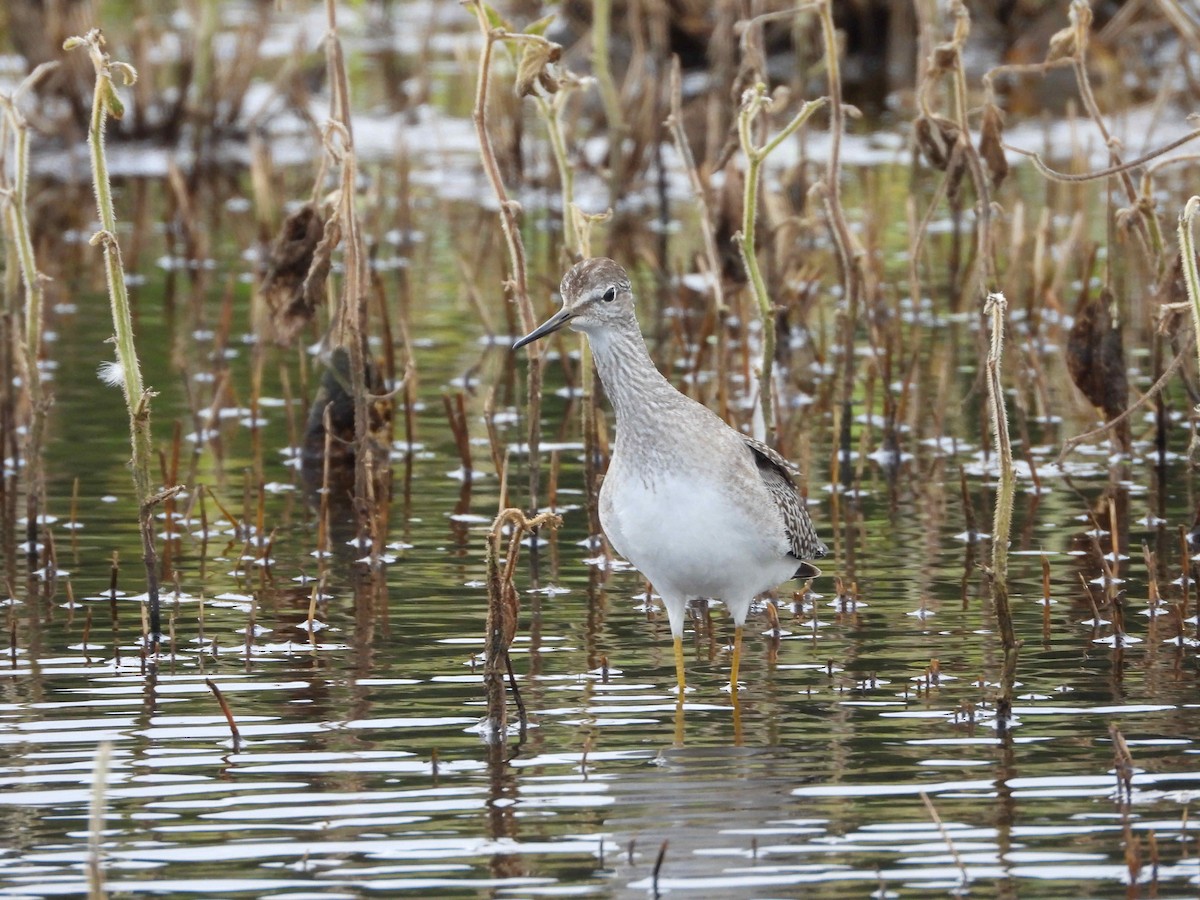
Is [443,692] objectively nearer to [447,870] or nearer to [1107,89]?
[447,870]

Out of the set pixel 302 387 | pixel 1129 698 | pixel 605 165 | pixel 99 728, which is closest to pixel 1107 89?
pixel 605 165

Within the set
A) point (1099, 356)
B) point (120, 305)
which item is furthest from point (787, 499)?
point (1099, 356)

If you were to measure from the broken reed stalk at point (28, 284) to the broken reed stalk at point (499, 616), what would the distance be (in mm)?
2449

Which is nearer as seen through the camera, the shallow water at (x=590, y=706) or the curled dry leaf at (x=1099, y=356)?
the shallow water at (x=590, y=706)

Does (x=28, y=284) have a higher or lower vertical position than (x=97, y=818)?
higher

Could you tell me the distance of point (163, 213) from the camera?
16.5m

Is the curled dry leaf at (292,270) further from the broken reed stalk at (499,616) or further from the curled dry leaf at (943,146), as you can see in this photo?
the broken reed stalk at (499,616)

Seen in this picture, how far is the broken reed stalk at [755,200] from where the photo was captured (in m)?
7.52

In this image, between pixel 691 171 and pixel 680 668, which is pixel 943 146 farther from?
pixel 680 668

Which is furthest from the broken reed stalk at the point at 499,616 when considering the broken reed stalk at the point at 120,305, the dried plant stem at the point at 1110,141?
the dried plant stem at the point at 1110,141

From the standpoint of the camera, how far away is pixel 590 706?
6.12 meters

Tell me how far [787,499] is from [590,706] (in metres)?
0.95

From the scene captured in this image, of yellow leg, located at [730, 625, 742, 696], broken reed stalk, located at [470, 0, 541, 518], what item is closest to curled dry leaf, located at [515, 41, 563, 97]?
broken reed stalk, located at [470, 0, 541, 518]

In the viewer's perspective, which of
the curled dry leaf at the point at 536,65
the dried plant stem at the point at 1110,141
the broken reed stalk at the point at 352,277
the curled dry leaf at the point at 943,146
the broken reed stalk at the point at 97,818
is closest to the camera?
the broken reed stalk at the point at 97,818
